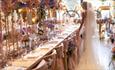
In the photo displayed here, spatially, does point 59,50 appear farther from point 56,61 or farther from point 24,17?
point 24,17

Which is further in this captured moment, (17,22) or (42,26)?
(42,26)

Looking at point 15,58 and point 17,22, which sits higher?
point 17,22

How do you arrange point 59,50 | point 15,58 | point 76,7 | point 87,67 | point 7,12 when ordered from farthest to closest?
point 76,7
point 87,67
point 59,50
point 15,58
point 7,12

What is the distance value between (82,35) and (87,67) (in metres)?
0.82

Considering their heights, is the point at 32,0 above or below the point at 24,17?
above

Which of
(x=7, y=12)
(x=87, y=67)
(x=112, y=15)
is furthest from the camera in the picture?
(x=112, y=15)

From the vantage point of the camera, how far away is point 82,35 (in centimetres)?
450

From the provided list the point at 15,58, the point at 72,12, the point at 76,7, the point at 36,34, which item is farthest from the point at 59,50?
the point at 76,7

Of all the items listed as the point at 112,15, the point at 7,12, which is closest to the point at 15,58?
the point at 7,12

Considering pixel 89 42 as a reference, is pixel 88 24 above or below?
above

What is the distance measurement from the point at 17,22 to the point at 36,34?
1.00m

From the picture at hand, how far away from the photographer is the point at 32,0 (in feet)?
10.8

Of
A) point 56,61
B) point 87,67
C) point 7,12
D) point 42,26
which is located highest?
point 7,12

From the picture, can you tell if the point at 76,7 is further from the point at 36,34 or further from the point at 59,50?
the point at 59,50
